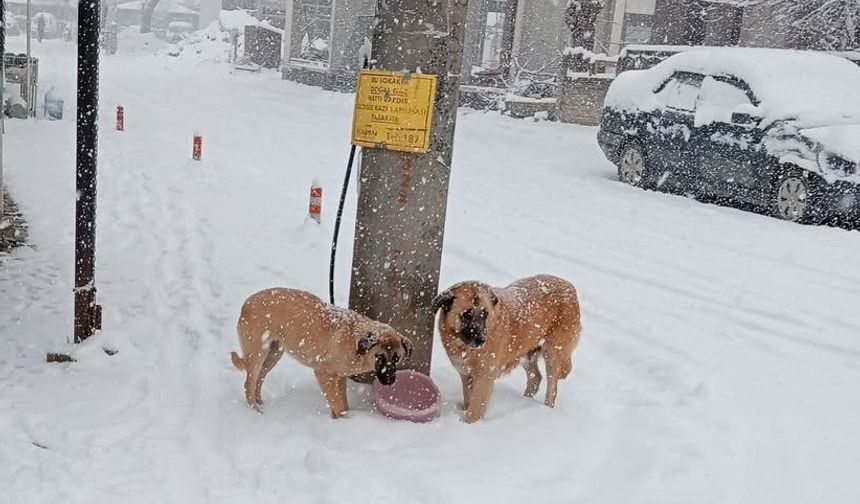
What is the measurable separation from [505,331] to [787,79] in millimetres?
8244

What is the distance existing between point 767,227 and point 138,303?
6838 mm

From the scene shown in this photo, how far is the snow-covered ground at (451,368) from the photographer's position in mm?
3701

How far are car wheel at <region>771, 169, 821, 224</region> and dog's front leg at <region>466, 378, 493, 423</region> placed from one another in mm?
6827

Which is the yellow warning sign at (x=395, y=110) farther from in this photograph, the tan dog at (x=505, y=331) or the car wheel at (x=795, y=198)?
the car wheel at (x=795, y=198)

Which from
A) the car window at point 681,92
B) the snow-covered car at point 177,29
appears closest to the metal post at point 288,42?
the car window at point 681,92

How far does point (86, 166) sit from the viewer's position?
16.2ft

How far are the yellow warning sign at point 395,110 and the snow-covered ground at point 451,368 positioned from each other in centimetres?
133

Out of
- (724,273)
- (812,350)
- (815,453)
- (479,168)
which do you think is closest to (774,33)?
(479,168)

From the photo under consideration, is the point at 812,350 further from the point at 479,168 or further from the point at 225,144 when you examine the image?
the point at 225,144

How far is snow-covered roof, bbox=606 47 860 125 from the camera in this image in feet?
33.1

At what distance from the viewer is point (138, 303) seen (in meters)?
5.97

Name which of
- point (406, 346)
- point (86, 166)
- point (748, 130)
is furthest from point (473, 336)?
point (748, 130)

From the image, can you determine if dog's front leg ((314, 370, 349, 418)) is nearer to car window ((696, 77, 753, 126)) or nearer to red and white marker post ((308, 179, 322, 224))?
red and white marker post ((308, 179, 322, 224))

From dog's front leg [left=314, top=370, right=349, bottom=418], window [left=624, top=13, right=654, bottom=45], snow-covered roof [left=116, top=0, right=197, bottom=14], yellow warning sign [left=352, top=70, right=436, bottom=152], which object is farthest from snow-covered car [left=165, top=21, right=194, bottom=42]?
dog's front leg [left=314, top=370, right=349, bottom=418]
